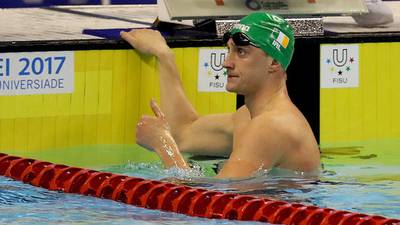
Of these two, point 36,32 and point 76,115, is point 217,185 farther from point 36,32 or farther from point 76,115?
point 36,32

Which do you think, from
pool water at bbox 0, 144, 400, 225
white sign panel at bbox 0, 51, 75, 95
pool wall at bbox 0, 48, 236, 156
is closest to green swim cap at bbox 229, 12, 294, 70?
pool water at bbox 0, 144, 400, 225

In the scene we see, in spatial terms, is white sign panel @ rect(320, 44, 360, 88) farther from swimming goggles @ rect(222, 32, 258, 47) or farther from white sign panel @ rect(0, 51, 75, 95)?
swimming goggles @ rect(222, 32, 258, 47)

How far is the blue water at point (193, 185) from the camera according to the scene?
4.65m

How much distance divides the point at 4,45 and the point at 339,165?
5.60 feet

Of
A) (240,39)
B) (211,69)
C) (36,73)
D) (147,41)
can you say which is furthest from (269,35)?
(36,73)

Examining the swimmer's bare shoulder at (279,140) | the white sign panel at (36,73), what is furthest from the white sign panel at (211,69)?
the swimmer's bare shoulder at (279,140)

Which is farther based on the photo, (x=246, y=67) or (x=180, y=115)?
(x=180, y=115)

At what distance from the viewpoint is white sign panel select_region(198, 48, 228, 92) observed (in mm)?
6379

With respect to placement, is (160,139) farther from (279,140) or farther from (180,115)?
(180,115)

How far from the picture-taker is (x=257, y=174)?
4988 millimetres

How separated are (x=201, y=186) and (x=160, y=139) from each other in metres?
0.25

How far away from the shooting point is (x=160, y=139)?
16.7 feet

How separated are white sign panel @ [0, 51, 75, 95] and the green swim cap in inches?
52.0

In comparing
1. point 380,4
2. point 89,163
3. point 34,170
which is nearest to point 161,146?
point 34,170
